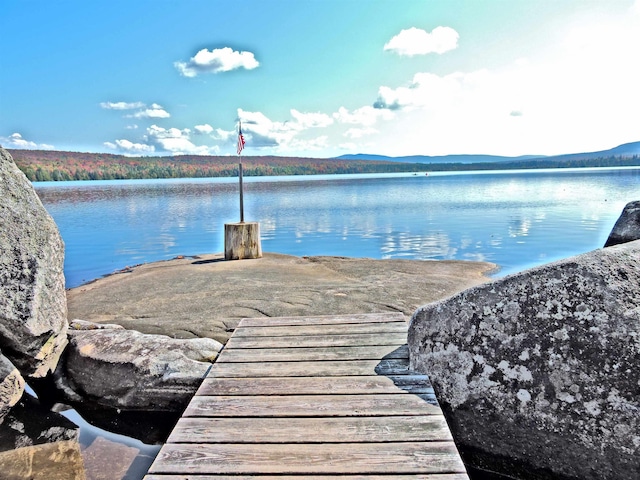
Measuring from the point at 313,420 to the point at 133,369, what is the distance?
8.94 ft

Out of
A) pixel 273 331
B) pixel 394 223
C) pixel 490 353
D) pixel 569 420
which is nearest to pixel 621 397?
pixel 569 420

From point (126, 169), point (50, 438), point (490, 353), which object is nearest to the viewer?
point (490, 353)

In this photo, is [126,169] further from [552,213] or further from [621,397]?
[621,397]

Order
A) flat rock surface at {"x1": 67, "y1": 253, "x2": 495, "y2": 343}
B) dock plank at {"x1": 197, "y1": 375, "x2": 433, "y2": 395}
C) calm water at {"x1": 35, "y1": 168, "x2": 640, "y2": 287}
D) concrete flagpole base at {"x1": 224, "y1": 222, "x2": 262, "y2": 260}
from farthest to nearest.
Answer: calm water at {"x1": 35, "y1": 168, "x2": 640, "y2": 287}, concrete flagpole base at {"x1": 224, "y1": 222, "x2": 262, "y2": 260}, flat rock surface at {"x1": 67, "y1": 253, "x2": 495, "y2": 343}, dock plank at {"x1": 197, "y1": 375, "x2": 433, "y2": 395}

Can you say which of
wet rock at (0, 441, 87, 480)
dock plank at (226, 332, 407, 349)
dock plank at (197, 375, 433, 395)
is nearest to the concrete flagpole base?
dock plank at (226, 332, 407, 349)

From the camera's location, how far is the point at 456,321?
3717mm

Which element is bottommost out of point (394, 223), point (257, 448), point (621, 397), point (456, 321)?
point (394, 223)

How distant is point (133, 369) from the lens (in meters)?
5.20

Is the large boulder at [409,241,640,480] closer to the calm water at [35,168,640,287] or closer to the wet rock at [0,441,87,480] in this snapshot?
the wet rock at [0,441,87,480]

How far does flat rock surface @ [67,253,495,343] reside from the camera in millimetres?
7438

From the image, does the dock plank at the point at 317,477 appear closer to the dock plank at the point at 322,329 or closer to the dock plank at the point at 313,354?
the dock plank at the point at 313,354

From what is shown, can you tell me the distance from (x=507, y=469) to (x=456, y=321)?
1214 mm

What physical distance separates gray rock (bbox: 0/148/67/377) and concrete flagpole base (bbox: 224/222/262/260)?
7507 mm

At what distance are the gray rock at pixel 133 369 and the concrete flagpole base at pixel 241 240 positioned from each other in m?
7.66
